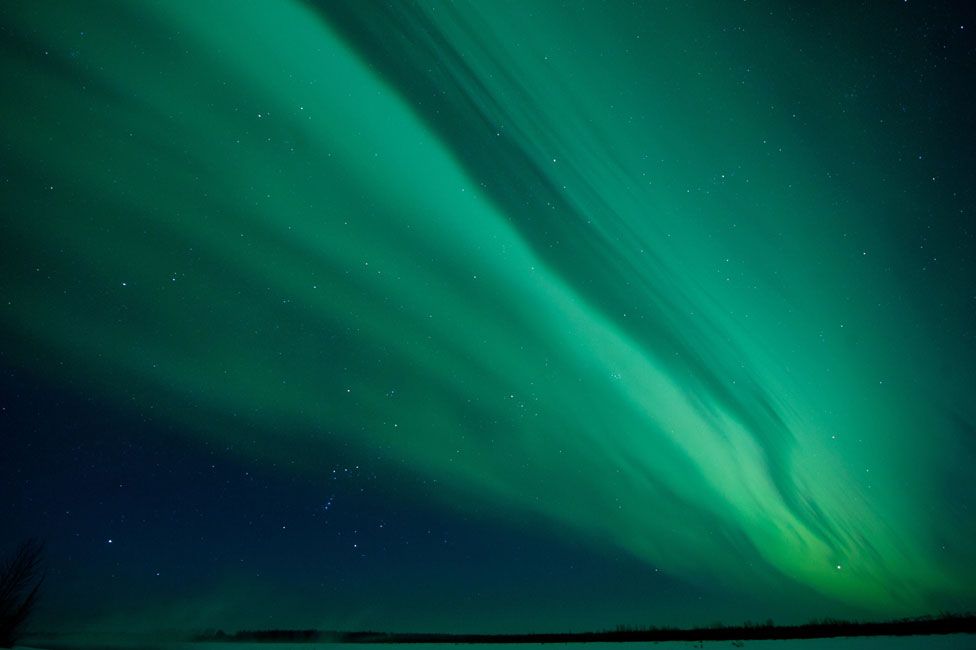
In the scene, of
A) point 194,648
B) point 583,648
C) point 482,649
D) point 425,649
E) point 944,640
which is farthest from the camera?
point 194,648

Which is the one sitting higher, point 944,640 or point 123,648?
point 944,640

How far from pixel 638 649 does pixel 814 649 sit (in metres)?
5.03

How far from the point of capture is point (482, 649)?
19469mm

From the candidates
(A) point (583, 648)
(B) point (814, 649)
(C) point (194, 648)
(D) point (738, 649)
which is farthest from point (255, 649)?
(B) point (814, 649)

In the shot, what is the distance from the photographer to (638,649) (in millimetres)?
15039

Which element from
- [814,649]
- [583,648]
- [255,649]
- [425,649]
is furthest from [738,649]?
[255,649]

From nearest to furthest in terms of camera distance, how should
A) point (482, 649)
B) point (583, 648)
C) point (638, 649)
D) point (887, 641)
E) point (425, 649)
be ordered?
point (887, 641), point (638, 649), point (583, 648), point (482, 649), point (425, 649)

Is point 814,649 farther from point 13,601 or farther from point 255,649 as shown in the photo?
point 13,601

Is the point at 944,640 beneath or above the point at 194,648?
above

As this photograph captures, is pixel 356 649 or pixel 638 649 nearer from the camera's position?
pixel 638 649

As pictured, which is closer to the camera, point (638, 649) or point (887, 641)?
point (887, 641)

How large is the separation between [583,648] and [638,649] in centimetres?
310

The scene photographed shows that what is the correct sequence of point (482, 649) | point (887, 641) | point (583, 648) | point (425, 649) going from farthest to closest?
point (425, 649) < point (482, 649) < point (583, 648) < point (887, 641)

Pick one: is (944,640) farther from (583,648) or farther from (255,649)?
(255,649)
